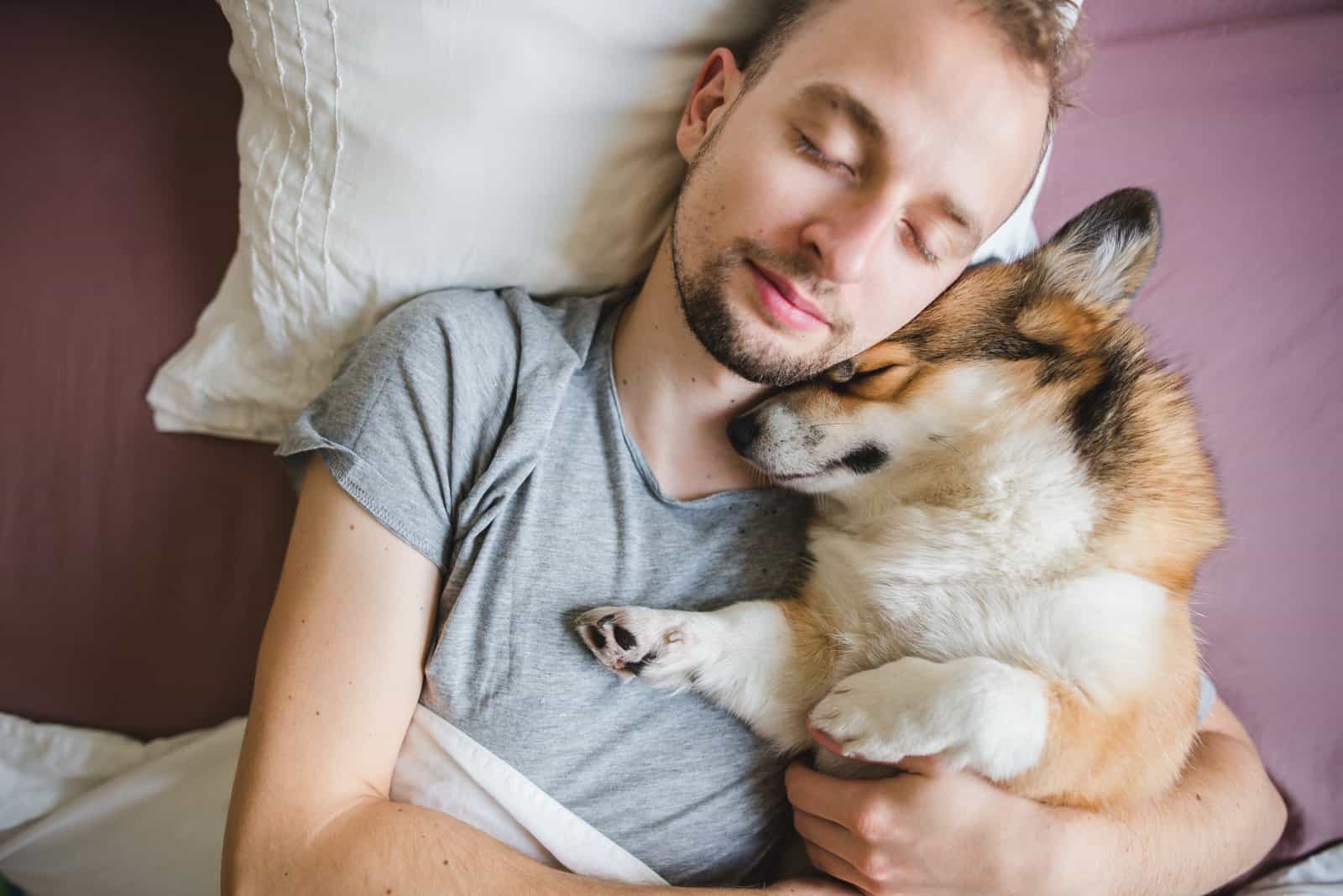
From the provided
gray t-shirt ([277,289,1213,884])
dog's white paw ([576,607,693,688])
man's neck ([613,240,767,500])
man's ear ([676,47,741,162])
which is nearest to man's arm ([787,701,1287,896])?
gray t-shirt ([277,289,1213,884])

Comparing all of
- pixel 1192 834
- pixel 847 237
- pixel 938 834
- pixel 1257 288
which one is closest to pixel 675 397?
pixel 847 237

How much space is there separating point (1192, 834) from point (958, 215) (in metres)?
1.02

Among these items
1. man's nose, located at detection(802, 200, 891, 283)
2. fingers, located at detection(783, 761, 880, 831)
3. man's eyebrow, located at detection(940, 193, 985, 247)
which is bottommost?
fingers, located at detection(783, 761, 880, 831)

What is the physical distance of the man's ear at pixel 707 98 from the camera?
1266 mm

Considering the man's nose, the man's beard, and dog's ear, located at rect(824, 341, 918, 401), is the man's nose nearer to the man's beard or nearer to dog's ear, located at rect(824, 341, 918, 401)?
the man's beard

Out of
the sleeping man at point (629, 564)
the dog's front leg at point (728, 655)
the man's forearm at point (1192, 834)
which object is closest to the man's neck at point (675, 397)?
the sleeping man at point (629, 564)

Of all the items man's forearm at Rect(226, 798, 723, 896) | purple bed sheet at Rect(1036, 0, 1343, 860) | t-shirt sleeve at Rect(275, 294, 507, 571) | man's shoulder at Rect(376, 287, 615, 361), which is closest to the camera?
man's forearm at Rect(226, 798, 723, 896)

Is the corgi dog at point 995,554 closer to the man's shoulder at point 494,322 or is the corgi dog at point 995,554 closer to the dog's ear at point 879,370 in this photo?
the dog's ear at point 879,370

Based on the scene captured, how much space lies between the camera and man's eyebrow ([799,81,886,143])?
1.06 m

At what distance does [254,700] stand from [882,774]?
0.88m

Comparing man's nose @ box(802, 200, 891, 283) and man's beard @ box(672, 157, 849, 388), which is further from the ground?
man's nose @ box(802, 200, 891, 283)

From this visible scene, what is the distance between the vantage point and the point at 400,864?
1000 mm

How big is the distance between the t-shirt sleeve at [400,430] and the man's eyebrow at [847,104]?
60 centimetres

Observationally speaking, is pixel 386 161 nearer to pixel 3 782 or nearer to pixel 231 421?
pixel 231 421
